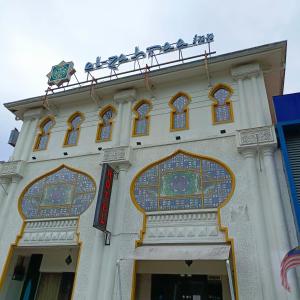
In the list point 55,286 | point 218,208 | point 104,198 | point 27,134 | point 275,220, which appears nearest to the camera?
point 275,220

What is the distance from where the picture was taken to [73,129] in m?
10.6

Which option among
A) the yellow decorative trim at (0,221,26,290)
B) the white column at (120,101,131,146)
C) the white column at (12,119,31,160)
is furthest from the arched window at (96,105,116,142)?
the yellow decorative trim at (0,221,26,290)

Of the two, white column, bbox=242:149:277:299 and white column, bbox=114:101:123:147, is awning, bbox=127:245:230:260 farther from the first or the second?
white column, bbox=114:101:123:147

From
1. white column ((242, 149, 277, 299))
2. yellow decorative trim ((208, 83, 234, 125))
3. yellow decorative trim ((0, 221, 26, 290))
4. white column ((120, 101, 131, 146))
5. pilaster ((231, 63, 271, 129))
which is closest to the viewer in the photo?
white column ((242, 149, 277, 299))

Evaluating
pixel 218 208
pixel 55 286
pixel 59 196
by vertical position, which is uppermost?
pixel 59 196

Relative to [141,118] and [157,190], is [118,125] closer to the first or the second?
[141,118]

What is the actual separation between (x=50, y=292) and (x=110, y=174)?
462 centimetres

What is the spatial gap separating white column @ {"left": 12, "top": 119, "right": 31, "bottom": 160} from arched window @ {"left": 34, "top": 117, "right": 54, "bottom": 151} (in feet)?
1.71

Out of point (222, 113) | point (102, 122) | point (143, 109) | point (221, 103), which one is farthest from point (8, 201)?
point (221, 103)

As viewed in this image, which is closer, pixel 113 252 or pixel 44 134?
pixel 113 252

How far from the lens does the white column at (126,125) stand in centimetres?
923

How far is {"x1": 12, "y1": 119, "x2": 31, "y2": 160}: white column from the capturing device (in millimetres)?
10594

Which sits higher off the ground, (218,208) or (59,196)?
(59,196)

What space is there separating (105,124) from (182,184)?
384 cm
